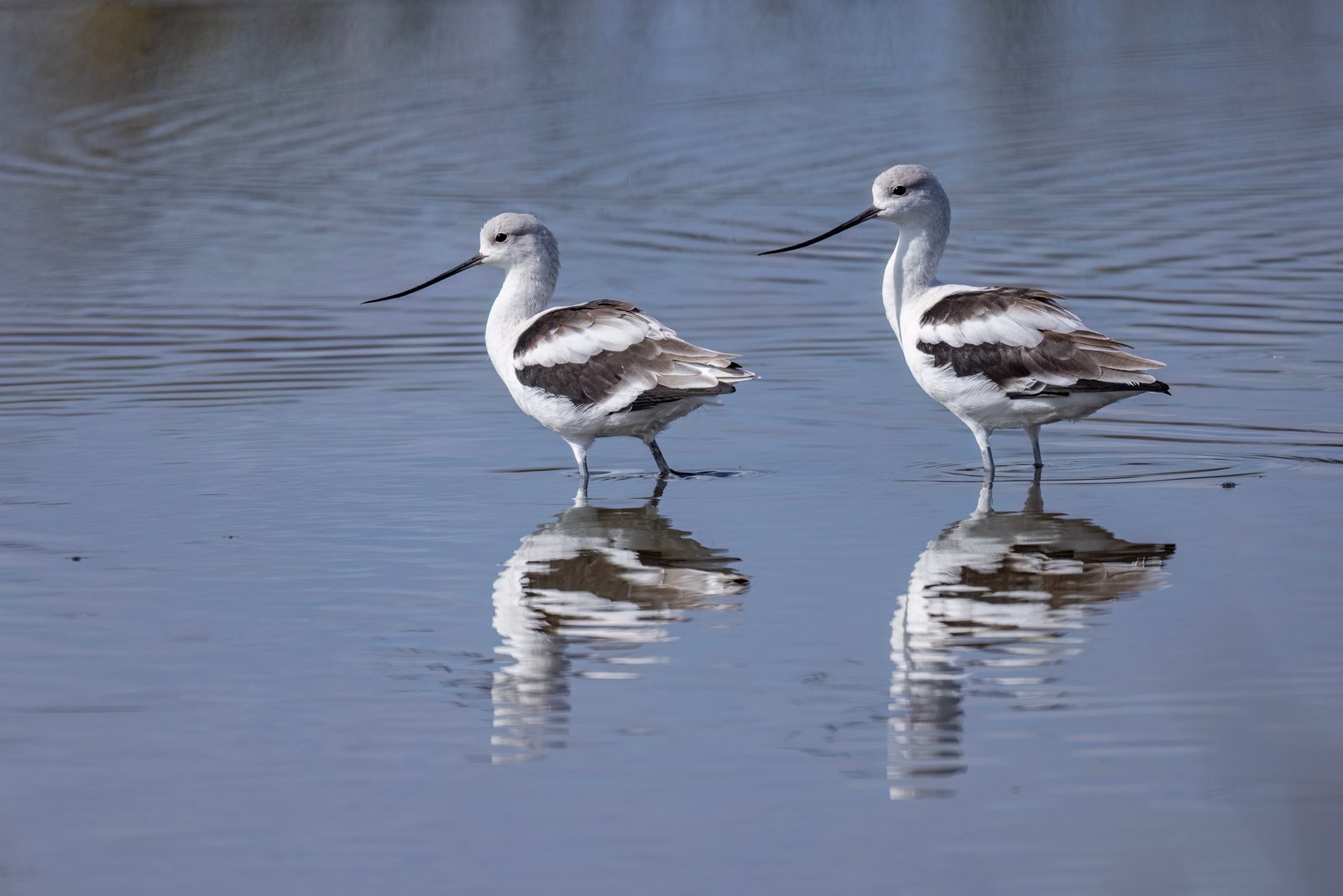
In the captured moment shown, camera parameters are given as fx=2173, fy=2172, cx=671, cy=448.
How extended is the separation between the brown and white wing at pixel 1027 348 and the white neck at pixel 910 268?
0.49m

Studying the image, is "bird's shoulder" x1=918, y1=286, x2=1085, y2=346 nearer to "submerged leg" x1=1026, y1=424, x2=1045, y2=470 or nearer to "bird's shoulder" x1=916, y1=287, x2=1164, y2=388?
"bird's shoulder" x1=916, y1=287, x2=1164, y2=388

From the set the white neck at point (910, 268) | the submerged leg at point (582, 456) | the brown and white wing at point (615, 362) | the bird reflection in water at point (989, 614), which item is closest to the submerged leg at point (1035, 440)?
the bird reflection in water at point (989, 614)

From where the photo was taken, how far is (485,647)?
23.9 ft

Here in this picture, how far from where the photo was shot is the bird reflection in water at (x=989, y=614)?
620 centimetres

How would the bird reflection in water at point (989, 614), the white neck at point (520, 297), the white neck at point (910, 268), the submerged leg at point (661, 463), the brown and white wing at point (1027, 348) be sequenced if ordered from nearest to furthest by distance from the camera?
1. the bird reflection in water at point (989, 614)
2. the brown and white wing at point (1027, 348)
3. the submerged leg at point (661, 463)
4. the white neck at point (910, 268)
5. the white neck at point (520, 297)

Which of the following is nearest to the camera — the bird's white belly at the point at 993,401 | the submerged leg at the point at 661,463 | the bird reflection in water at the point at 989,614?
the bird reflection in water at the point at 989,614

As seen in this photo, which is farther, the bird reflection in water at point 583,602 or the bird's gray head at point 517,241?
the bird's gray head at point 517,241

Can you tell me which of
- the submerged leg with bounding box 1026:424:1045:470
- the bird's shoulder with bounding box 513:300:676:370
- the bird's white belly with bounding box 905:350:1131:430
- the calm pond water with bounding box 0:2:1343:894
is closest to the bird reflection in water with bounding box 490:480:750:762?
the calm pond water with bounding box 0:2:1343:894

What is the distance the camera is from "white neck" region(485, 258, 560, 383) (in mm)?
10766

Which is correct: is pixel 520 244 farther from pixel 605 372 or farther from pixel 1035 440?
→ pixel 1035 440

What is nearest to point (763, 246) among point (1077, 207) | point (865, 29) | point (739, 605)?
point (1077, 207)

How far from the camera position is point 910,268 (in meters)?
10.7

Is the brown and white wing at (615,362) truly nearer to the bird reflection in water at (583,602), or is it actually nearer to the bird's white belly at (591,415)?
the bird's white belly at (591,415)

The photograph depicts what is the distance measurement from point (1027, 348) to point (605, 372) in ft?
6.28
